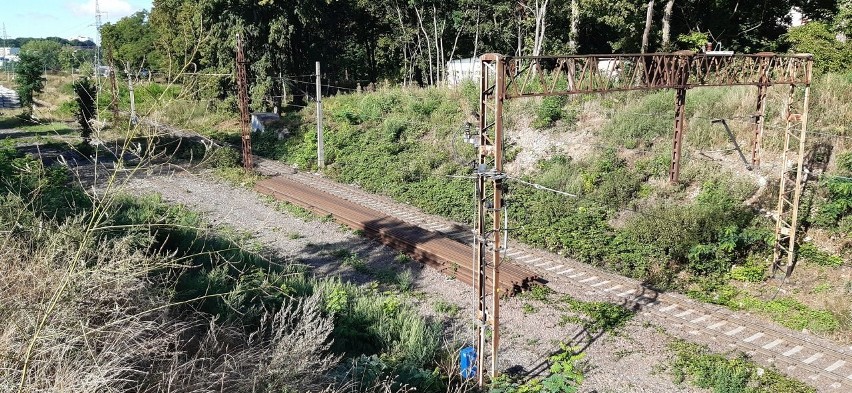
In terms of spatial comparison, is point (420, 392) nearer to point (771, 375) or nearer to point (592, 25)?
point (771, 375)

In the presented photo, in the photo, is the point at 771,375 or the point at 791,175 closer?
the point at 771,375

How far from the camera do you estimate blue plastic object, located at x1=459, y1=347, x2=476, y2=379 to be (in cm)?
872

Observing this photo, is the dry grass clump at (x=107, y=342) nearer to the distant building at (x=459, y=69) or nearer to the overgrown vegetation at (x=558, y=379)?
the overgrown vegetation at (x=558, y=379)

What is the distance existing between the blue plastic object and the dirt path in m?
0.73

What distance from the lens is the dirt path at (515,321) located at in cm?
895

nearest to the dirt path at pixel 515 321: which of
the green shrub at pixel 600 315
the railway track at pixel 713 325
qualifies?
the green shrub at pixel 600 315

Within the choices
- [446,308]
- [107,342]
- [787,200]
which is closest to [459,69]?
[787,200]

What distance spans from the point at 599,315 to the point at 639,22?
58.6ft

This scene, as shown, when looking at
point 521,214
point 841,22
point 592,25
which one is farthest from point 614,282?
point 592,25

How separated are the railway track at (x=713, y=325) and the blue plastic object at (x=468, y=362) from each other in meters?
3.88

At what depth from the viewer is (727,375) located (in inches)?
346

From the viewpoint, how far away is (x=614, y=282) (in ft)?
41.2

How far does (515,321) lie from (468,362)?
2203 mm

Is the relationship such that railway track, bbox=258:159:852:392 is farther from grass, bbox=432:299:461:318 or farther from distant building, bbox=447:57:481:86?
distant building, bbox=447:57:481:86
